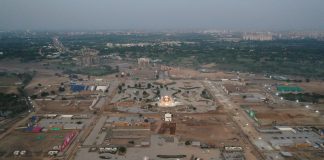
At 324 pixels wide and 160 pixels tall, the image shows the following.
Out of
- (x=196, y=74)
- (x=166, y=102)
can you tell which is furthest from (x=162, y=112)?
(x=196, y=74)

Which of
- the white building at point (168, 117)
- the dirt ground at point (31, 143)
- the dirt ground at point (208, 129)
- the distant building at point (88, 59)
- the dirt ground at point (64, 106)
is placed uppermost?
the distant building at point (88, 59)

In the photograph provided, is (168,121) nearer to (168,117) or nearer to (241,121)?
(168,117)

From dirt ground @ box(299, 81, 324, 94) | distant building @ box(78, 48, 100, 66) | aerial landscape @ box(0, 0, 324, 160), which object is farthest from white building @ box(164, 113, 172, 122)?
distant building @ box(78, 48, 100, 66)

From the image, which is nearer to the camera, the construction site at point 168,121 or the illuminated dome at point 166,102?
the construction site at point 168,121

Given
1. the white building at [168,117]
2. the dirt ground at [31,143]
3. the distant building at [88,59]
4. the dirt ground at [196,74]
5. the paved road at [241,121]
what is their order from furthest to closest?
the distant building at [88,59], the dirt ground at [196,74], the white building at [168,117], the paved road at [241,121], the dirt ground at [31,143]

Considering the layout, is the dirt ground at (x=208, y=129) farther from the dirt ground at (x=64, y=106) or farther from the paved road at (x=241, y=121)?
the dirt ground at (x=64, y=106)

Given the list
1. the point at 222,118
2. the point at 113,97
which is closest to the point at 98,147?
the point at 222,118

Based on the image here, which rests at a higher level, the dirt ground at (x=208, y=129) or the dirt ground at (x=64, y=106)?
the dirt ground at (x=64, y=106)

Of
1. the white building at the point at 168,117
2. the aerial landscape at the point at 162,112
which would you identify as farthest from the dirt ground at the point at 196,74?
the white building at the point at 168,117

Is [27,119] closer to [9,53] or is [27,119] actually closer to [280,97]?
[280,97]
